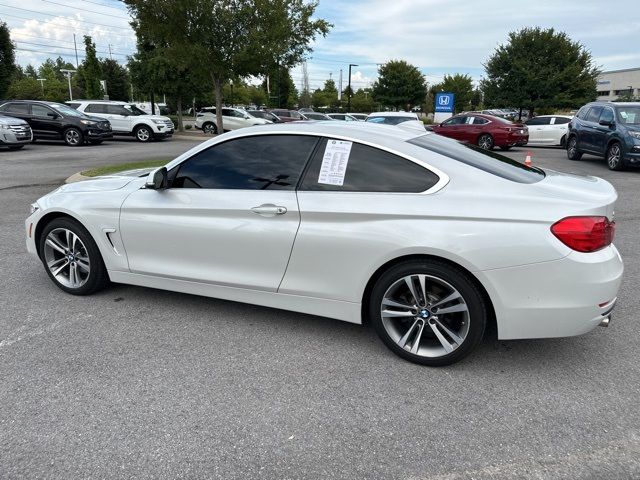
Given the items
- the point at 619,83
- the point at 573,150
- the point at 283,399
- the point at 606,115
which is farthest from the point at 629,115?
the point at 619,83

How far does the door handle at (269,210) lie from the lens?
331 cm

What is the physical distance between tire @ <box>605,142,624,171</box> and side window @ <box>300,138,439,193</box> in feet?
37.9

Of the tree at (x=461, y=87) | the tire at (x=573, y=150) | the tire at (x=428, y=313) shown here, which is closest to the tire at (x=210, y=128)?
the tire at (x=573, y=150)

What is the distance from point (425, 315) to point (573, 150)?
570 inches

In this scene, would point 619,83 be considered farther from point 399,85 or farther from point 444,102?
point 444,102

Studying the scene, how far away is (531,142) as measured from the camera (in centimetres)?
2178

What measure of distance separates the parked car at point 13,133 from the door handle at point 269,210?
53.2 feet

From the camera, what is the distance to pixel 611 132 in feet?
41.1

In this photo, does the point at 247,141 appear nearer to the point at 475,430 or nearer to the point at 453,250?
the point at 453,250

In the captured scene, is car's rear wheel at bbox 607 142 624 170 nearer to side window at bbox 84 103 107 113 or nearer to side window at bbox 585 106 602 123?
side window at bbox 585 106 602 123

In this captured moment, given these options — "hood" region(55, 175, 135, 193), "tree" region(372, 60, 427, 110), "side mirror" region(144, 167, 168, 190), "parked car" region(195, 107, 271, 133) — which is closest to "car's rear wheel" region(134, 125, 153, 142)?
"parked car" region(195, 107, 271, 133)

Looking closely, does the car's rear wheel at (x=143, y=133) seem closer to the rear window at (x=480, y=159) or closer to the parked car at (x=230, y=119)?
the parked car at (x=230, y=119)

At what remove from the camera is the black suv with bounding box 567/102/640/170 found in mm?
11906

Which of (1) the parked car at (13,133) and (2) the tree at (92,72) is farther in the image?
(2) the tree at (92,72)
